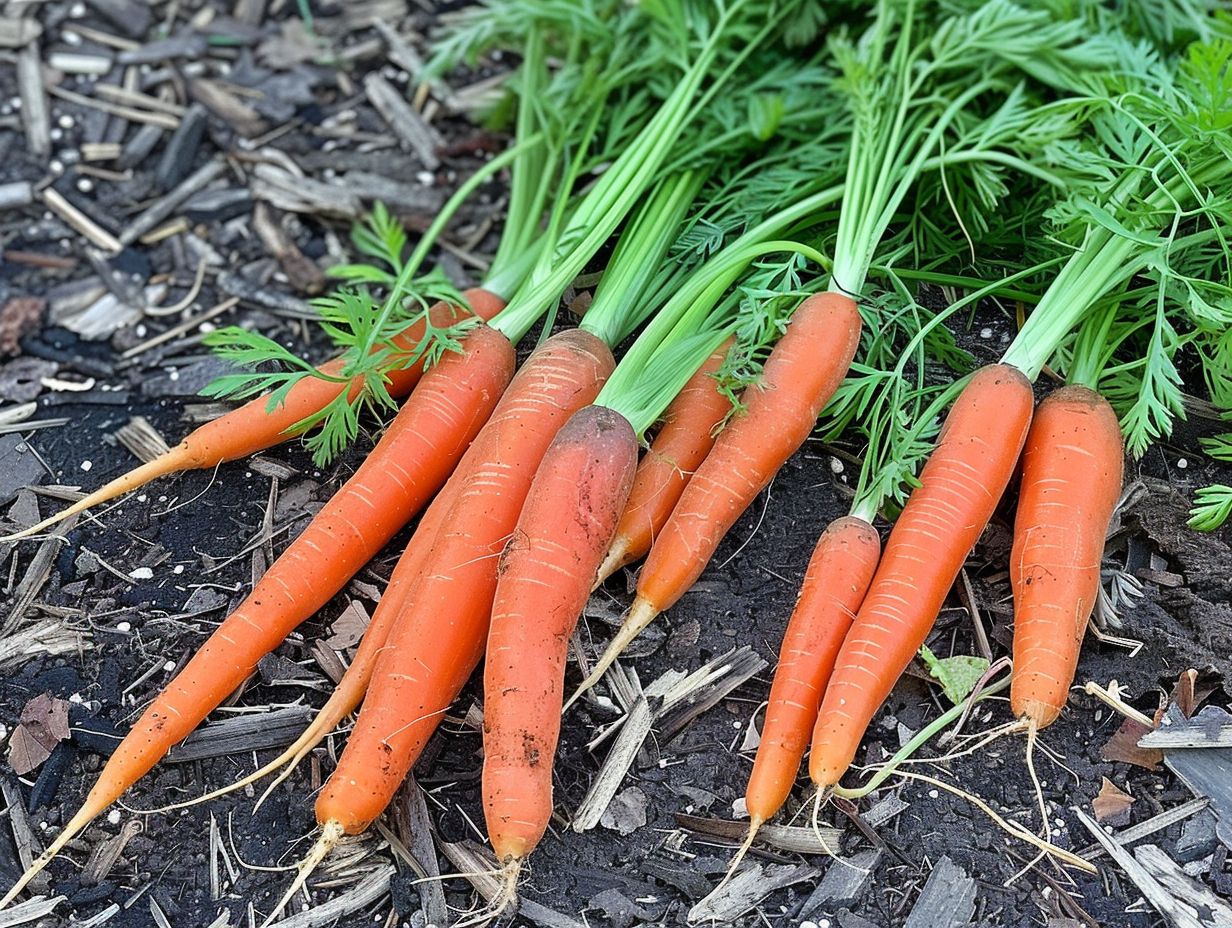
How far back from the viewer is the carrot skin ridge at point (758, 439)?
2348 millimetres

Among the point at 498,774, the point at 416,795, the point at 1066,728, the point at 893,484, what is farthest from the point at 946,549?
the point at 416,795

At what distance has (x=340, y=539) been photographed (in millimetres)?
2422

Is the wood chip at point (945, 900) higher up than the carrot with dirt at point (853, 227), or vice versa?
the carrot with dirt at point (853, 227)

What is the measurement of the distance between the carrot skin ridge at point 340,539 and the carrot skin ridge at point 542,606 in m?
0.36

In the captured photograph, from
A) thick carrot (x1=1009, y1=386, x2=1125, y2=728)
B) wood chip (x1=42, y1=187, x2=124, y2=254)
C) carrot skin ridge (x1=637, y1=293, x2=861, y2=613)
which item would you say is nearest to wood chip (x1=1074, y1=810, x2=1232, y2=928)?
thick carrot (x1=1009, y1=386, x2=1125, y2=728)

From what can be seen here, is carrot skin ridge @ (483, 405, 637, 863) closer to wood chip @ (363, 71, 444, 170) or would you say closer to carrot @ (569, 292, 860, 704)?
carrot @ (569, 292, 860, 704)

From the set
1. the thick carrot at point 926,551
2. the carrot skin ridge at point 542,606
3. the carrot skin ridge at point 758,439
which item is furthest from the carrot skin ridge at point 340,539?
the thick carrot at point 926,551

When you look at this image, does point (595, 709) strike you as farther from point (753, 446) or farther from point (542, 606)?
point (753, 446)

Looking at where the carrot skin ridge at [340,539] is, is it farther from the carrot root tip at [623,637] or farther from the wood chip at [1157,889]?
the wood chip at [1157,889]

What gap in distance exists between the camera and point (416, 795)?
221 cm

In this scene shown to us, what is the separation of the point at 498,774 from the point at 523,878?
21cm

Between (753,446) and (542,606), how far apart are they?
1.95 feet

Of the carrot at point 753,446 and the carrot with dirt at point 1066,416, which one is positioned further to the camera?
the carrot at point 753,446

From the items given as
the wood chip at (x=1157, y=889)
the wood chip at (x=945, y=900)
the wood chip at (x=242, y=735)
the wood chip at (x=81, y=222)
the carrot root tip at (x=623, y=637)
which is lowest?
the wood chip at (x=242, y=735)
